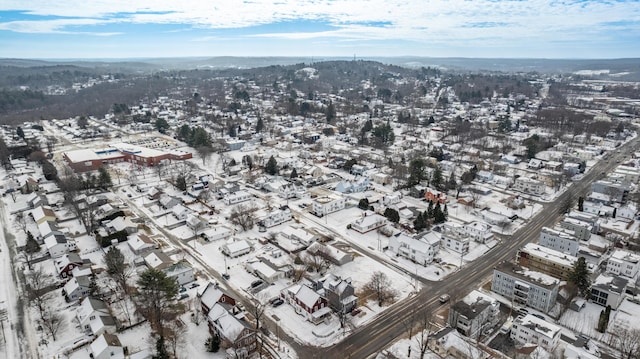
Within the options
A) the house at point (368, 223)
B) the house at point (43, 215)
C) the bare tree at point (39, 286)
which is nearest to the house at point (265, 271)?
the house at point (368, 223)

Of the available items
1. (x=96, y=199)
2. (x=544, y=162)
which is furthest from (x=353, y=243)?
(x=544, y=162)

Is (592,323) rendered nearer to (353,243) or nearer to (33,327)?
(353,243)

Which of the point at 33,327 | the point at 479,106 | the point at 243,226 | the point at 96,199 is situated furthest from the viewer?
the point at 479,106

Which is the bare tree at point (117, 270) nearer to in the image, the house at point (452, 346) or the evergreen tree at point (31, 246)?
the evergreen tree at point (31, 246)

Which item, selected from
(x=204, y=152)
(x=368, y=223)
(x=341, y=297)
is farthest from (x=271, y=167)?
(x=341, y=297)

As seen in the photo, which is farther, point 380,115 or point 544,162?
point 380,115

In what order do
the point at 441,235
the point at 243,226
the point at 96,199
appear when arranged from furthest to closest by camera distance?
the point at 96,199 → the point at 243,226 → the point at 441,235

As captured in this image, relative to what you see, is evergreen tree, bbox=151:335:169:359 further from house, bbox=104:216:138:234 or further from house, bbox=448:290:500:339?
house, bbox=104:216:138:234

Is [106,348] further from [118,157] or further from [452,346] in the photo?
[118,157]
